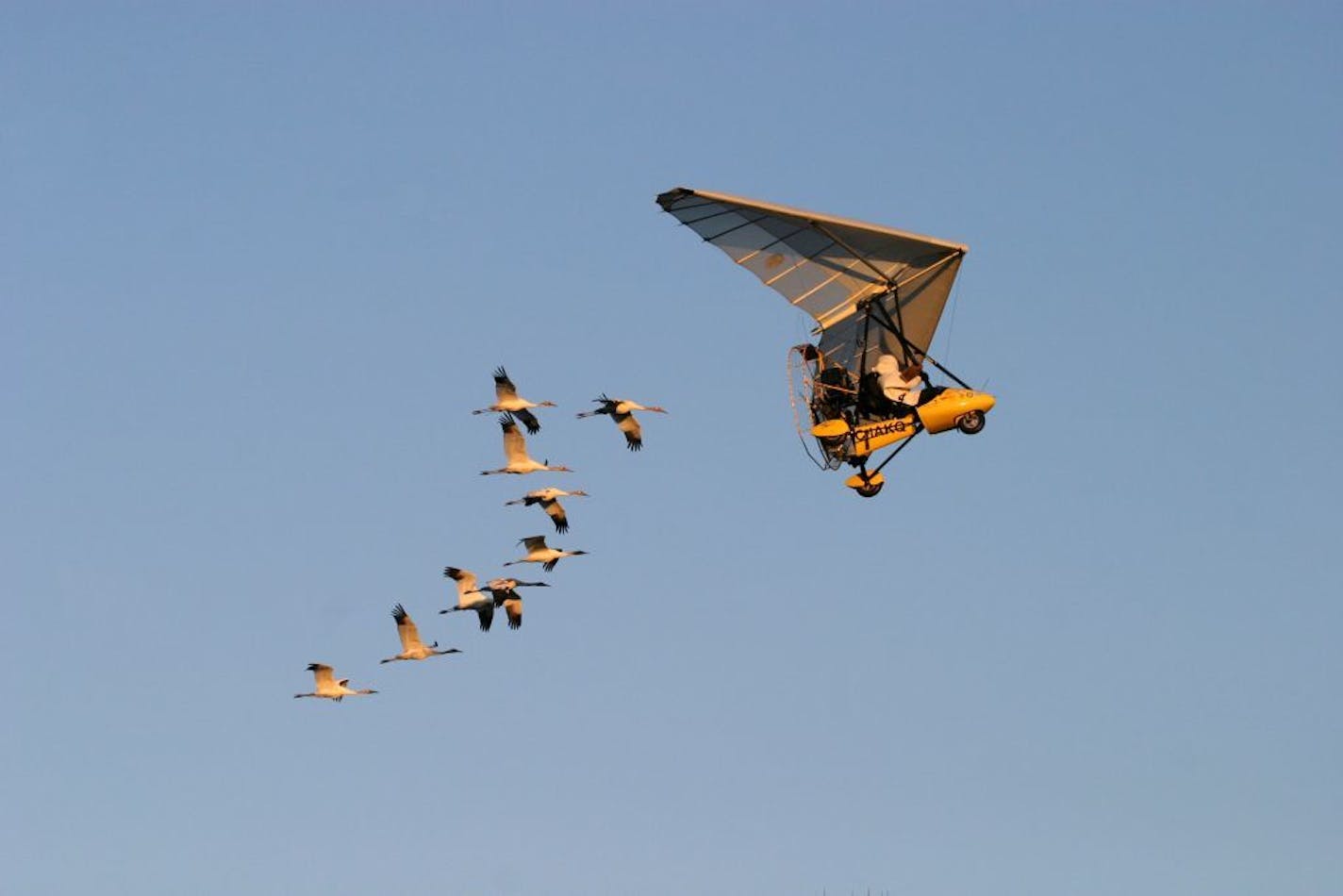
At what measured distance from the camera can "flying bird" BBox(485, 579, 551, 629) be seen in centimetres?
11306

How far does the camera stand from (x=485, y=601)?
112875mm

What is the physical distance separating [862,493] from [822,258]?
830 centimetres

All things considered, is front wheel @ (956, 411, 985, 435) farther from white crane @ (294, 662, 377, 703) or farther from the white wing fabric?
white crane @ (294, 662, 377, 703)

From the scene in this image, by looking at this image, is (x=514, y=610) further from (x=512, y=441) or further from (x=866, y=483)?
(x=866, y=483)

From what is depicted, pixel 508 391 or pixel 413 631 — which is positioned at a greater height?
pixel 508 391

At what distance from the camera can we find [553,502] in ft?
376

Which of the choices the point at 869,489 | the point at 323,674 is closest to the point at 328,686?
the point at 323,674

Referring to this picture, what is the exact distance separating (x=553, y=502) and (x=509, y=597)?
416cm

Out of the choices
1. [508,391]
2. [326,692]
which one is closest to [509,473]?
[508,391]

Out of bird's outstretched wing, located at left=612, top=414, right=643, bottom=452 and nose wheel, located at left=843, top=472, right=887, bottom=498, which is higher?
bird's outstretched wing, located at left=612, top=414, right=643, bottom=452

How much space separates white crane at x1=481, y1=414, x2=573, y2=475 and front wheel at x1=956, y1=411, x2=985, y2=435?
64.0 ft

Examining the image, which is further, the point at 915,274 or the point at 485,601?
the point at 485,601

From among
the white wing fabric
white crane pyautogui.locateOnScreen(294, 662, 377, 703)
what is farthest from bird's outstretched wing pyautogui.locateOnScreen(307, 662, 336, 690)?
the white wing fabric

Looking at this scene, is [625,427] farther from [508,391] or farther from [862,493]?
[862,493]
